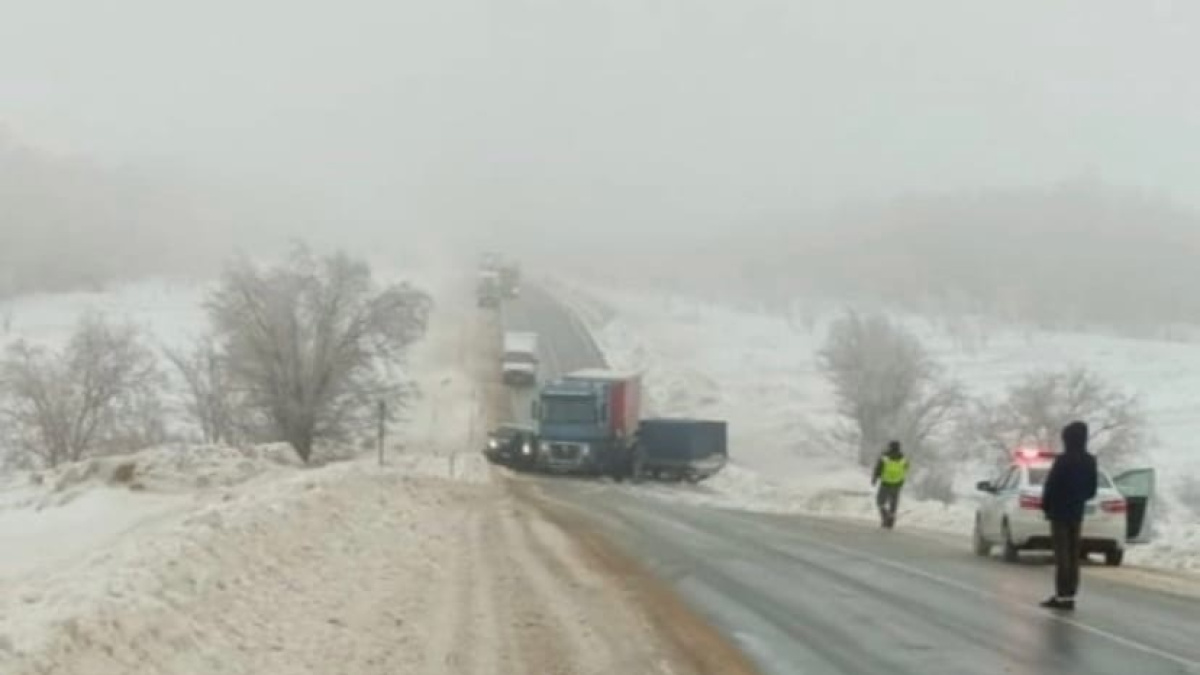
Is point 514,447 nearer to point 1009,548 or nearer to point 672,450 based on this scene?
point 672,450

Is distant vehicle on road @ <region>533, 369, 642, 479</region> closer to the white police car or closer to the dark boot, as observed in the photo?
the white police car

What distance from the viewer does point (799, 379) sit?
4668 inches

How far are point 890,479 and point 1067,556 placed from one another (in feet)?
61.2

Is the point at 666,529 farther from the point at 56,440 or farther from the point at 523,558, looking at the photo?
the point at 56,440

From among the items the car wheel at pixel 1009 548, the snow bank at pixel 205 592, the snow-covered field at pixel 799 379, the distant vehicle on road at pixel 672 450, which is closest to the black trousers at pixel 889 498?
the snow-covered field at pixel 799 379

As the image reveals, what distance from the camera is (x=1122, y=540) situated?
80.6ft

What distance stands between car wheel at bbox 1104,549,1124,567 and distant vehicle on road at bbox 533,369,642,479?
130ft

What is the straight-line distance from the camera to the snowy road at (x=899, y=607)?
1367 centimetres

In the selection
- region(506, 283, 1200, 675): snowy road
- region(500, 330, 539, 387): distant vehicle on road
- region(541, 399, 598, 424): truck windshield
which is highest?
region(500, 330, 539, 387): distant vehicle on road

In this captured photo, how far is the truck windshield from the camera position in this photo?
63812mm

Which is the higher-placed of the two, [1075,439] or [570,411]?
[570,411]

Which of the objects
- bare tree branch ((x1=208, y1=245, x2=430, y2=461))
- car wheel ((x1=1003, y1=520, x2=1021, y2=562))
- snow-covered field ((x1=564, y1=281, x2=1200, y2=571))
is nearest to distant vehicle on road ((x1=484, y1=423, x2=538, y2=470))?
snow-covered field ((x1=564, y1=281, x2=1200, y2=571))

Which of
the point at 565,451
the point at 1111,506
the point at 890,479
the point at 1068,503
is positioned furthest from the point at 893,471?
the point at 565,451

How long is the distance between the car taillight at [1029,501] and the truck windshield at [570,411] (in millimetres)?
39348
